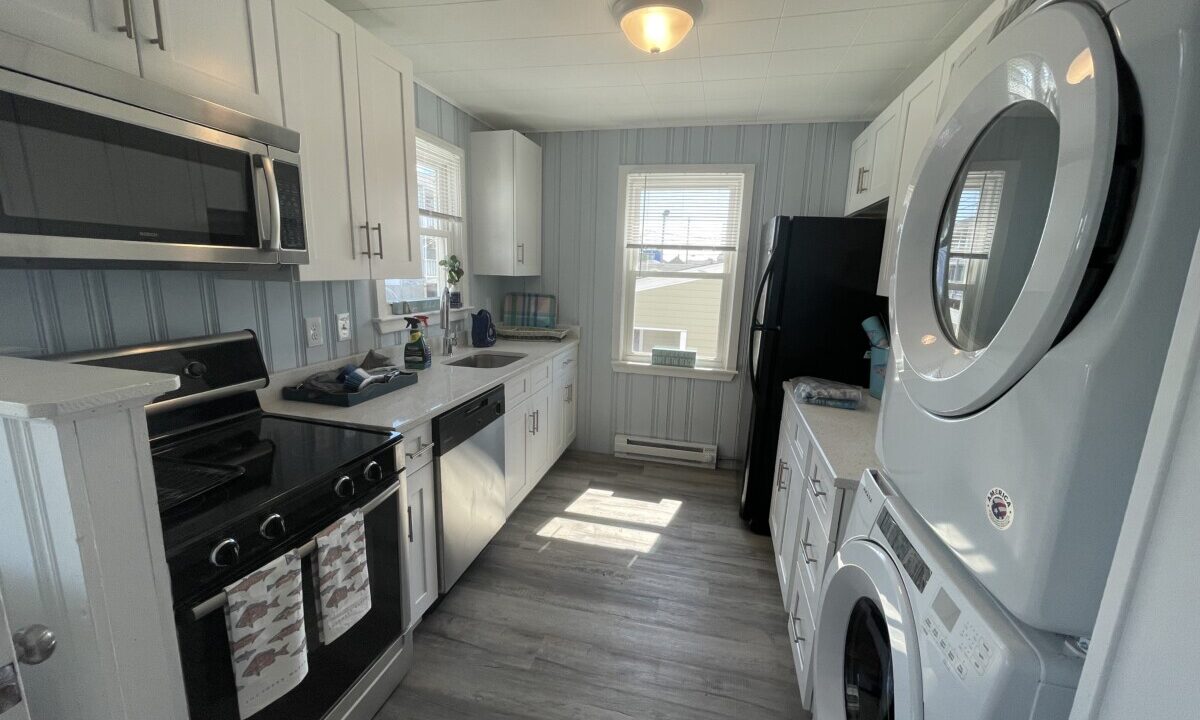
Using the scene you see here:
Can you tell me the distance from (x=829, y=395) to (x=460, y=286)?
2274 mm

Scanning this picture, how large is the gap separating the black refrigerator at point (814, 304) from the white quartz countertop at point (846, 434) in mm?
251

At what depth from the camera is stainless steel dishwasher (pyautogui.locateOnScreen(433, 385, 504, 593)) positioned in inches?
73.2

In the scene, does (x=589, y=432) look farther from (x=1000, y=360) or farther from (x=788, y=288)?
(x=1000, y=360)

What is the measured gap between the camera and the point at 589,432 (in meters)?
3.77

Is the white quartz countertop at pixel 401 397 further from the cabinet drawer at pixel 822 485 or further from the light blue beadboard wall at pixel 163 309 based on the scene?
the cabinet drawer at pixel 822 485

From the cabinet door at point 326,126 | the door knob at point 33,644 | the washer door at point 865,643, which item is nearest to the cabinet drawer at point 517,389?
the cabinet door at point 326,126

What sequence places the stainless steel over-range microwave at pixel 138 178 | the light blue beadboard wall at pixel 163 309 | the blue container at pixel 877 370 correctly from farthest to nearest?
the blue container at pixel 877 370
the light blue beadboard wall at pixel 163 309
the stainless steel over-range microwave at pixel 138 178

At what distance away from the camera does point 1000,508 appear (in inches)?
→ 23.0

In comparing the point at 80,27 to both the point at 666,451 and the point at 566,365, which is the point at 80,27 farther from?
the point at 666,451

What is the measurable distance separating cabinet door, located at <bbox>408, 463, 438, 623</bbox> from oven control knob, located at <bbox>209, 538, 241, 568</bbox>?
66 centimetres

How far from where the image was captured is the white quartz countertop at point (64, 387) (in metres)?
0.54

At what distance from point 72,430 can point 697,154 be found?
3.30 metres

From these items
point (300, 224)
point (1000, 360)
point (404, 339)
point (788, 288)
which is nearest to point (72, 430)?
point (300, 224)

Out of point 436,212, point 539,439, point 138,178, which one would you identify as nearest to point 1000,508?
point 138,178
